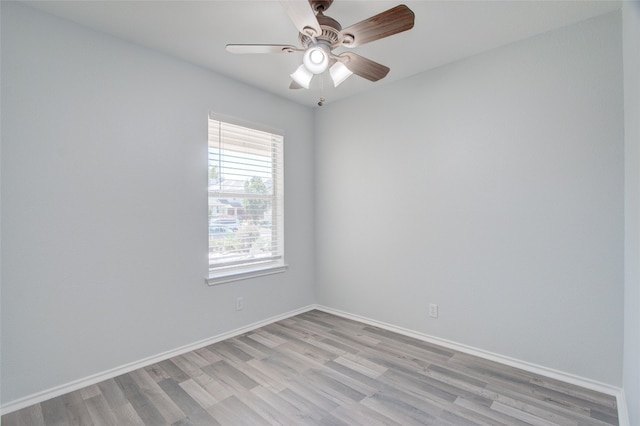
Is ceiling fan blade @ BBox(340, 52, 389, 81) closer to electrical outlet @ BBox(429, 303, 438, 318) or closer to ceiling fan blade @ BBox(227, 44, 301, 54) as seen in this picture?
ceiling fan blade @ BBox(227, 44, 301, 54)

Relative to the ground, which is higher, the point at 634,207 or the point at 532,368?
the point at 634,207

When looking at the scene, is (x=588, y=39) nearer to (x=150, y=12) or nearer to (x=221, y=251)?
(x=150, y=12)

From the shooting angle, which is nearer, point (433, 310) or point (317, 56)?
point (317, 56)

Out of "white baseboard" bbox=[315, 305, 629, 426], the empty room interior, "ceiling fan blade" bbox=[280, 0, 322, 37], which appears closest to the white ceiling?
the empty room interior

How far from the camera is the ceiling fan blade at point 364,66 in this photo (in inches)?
78.5

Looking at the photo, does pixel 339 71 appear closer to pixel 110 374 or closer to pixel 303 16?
pixel 303 16

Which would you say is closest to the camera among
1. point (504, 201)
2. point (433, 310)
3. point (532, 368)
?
point (532, 368)

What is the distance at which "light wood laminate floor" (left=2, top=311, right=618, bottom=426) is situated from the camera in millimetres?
1834

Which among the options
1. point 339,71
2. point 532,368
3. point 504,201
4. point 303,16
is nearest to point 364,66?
point 339,71

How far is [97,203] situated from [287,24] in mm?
1912

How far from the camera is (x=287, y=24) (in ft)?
7.18

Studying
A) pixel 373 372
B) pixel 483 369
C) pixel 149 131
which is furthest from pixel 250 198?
pixel 483 369

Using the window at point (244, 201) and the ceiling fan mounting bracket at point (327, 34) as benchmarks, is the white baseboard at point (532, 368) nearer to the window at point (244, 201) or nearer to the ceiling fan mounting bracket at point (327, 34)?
the window at point (244, 201)

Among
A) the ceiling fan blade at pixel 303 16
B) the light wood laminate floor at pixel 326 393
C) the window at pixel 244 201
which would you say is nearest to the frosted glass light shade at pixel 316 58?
the ceiling fan blade at pixel 303 16
